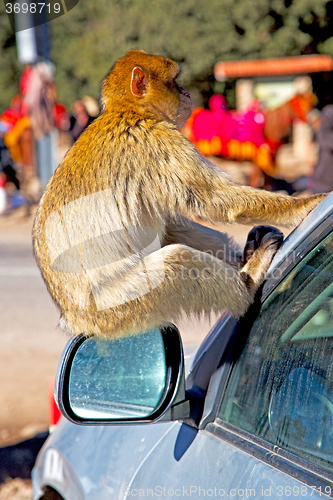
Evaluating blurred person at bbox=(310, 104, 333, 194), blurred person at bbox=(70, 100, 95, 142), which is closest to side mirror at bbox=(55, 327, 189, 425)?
blurred person at bbox=(310, 104, 333, 194)

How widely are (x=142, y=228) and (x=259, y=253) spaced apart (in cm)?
45

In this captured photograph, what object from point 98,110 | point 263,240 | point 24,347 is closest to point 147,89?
point 98,110

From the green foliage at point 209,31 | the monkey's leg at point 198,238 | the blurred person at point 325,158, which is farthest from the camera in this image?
the green foliage at point 209,31

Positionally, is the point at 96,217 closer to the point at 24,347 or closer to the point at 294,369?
the point at 294,369

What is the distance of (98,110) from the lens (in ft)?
8.55

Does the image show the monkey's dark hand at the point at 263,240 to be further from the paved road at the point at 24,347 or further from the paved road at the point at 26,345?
the paved road at the point at 24,347

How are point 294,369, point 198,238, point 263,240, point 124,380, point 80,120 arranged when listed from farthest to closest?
point 80,120, point 198,238, point 263,240, point 124,380, point 294,369

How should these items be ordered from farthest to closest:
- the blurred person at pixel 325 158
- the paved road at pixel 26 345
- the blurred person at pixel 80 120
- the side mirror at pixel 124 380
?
the blurred person at pixel 80 120 < the blurred person at pixel 325 158 < the paved road at pixel 26 345 < the side mirror at pixel 124 380

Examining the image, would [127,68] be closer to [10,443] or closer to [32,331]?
[10,443]

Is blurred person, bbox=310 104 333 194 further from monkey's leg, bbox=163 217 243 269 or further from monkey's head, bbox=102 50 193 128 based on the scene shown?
monkey's leg, bbox=163 217 243 269

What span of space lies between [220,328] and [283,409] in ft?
1.22

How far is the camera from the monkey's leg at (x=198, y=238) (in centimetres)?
200

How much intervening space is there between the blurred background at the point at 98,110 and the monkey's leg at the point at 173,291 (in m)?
0.22

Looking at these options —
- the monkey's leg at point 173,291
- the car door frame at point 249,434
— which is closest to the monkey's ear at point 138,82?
the monkey's leg at point 173,291
